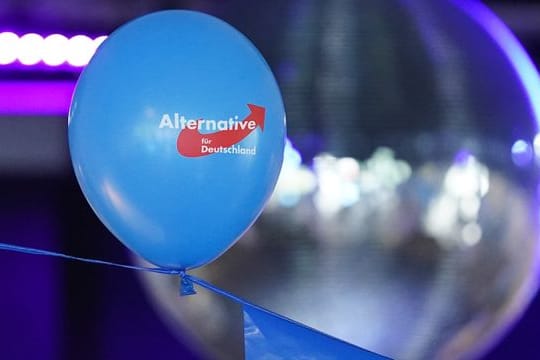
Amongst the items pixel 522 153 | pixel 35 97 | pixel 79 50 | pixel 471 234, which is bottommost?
pixel 471 234

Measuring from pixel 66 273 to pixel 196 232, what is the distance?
70.9 inches

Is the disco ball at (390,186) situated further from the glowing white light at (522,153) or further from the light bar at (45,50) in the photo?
the light bar at (45,50)

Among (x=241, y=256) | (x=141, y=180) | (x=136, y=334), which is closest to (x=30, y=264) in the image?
(x=136, y=334)

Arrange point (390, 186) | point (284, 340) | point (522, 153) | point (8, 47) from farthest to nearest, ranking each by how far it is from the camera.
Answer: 1. point (8, 47)
2. point (522, 153)
3. point (390, 186)
4. point (284, 340)

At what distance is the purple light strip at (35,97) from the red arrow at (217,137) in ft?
5.51

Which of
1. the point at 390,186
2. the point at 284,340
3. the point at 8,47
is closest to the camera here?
the point at 284,340

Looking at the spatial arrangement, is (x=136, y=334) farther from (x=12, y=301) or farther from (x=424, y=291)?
(x=424, y=291)

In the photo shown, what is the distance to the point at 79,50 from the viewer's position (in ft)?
9.44

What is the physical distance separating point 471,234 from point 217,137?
426 millimetres

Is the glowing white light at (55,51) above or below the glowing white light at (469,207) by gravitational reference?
above

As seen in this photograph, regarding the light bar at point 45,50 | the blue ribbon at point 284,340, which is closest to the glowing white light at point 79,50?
the light bar at point 45,50

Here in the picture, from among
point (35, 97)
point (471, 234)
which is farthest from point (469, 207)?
point (35, 97)

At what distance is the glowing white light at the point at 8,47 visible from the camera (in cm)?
287

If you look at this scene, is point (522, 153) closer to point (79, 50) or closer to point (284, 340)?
point (284, 340)
